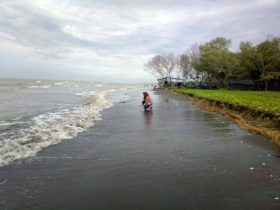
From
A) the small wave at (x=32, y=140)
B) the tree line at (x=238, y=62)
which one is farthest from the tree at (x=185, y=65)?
the small wave at (x=32, y=140)

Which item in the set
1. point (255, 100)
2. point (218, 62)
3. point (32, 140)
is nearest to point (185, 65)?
point (218, 62)

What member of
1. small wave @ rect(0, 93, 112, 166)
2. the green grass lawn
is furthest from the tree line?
small wave @ rect(0, 93, 112, 166)

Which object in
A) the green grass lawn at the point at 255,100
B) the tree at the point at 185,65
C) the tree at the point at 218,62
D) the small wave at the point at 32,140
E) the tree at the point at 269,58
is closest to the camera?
the small wave at the point at 32,140

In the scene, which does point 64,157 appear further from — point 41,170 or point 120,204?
point 120,204

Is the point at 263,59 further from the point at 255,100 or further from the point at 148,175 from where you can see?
the point at 148,175

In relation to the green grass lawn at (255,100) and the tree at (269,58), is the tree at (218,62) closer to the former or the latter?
the tree at (269,58)

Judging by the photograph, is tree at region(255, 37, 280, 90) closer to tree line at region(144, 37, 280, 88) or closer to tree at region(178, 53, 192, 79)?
tree line at region(144, 37, 280, 88)

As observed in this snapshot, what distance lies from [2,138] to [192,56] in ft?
241

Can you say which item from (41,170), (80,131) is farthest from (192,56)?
(41,170)

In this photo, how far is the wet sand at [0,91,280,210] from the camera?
5305 mm

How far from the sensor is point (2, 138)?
11094 mm

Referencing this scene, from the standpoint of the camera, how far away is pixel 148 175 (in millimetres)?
6695

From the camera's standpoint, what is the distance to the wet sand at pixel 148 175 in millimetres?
5305

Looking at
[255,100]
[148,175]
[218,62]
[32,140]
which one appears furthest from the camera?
[218,62]
